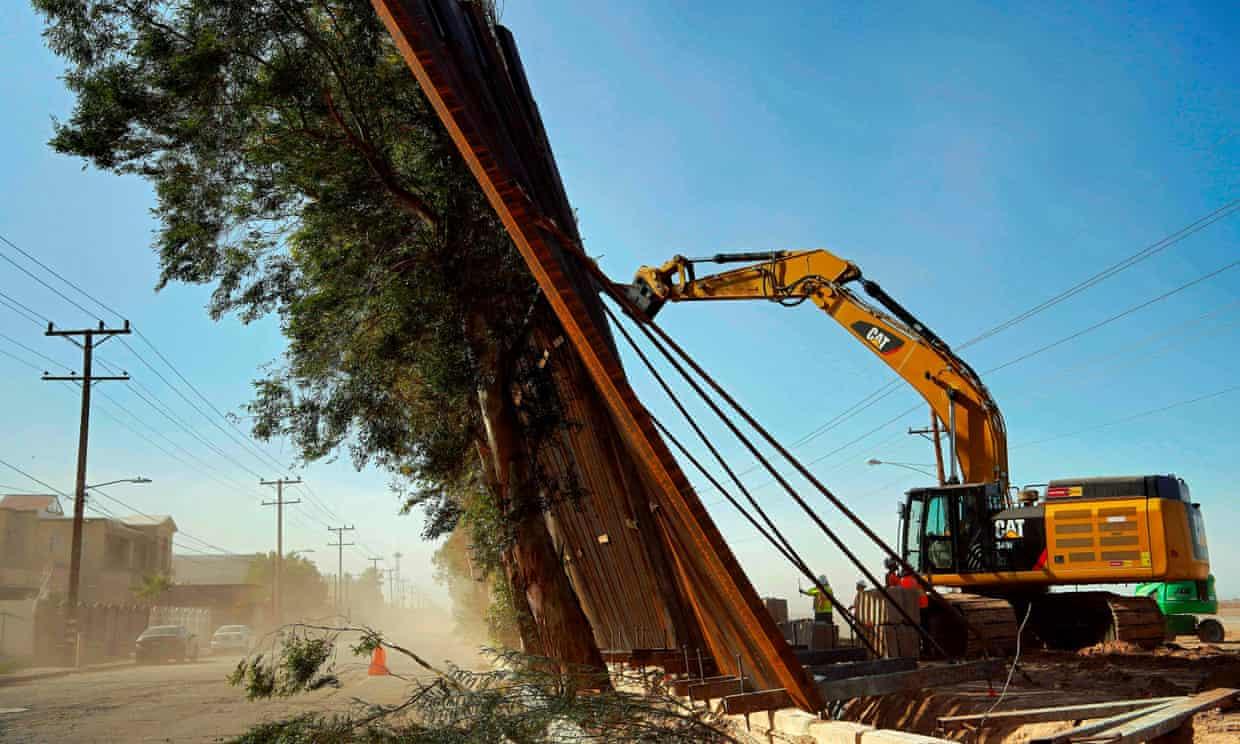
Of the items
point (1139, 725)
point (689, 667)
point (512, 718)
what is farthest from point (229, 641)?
point (1139, 725)

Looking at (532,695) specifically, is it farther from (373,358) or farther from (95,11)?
(95,11)

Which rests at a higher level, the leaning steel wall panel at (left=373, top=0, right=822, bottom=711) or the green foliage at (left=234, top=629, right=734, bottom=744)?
the leaning steel wall panel at (left=373, top=0, right=822, bottom=711)

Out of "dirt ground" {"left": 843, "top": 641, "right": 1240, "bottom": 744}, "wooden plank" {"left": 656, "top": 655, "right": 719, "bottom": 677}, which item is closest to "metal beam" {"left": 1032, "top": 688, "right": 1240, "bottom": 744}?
"dirt ground" {"left": 843, "top": 641, "right": 1240, "bottom": 744}

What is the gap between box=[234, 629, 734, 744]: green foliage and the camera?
14.5ft

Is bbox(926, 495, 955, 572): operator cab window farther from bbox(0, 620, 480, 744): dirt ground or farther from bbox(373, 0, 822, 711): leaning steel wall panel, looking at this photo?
bbox(373, 0, 822, 711): leaning steel wall panel

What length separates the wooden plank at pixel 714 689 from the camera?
618cm

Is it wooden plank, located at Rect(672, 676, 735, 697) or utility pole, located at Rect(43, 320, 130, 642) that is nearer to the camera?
wooden plank, located at Rect(672, 676, 735, 697)

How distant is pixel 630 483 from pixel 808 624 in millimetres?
6207

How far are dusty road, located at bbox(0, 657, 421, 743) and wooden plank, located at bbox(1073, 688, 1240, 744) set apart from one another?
6190 millimetres

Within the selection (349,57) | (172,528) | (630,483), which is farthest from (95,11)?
(172,528)

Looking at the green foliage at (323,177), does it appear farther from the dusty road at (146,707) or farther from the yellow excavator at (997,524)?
the yellow excavator at (997,524)

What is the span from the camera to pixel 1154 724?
446cm

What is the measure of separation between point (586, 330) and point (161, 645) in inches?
1503

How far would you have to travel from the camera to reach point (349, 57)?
34.3 ft
